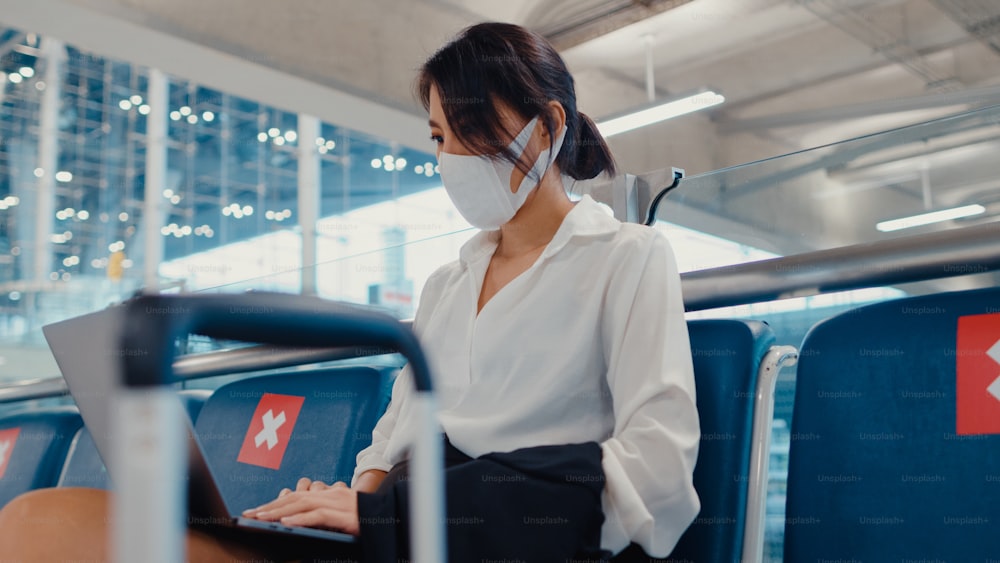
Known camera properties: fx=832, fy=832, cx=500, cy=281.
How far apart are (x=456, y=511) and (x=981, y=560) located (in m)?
0.58

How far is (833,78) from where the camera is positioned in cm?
786

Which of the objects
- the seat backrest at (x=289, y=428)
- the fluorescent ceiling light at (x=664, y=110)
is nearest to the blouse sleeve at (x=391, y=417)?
the seat backrest at (x=289, y=428)

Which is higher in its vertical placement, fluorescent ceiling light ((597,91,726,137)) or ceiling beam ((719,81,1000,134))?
ceiling beam ((719,81,1000,134))

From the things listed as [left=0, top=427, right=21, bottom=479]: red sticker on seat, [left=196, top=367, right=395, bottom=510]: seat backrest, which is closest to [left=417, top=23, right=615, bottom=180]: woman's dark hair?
[left=196, top=367, right=395, bottom=510]: seat backrest

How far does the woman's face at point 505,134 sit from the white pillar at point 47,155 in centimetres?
888

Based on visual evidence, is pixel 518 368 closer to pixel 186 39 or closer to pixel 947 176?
pixel 947 176

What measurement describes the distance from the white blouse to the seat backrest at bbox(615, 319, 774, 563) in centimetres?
10

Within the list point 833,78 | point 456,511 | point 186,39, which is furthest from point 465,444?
point 833,78

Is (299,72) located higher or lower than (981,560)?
higher

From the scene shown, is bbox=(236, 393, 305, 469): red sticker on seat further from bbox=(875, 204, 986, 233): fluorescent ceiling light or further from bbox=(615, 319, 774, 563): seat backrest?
bbox=(875, 204, 986, 233): fluorescent ceiling light

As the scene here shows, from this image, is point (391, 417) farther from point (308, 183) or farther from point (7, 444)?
point (308, 183)

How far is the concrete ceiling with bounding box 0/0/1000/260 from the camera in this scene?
4.96 meters

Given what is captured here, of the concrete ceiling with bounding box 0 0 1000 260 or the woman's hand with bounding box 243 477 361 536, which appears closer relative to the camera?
the woman's hand with bounding box 243 477 361 536

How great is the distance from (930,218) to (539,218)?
24.5 inches
